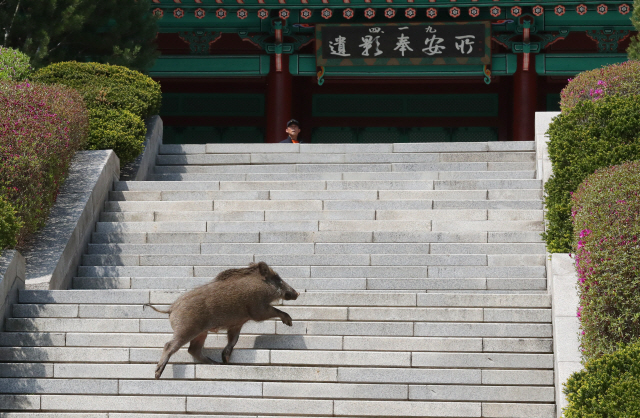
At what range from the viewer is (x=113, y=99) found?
1188 cm

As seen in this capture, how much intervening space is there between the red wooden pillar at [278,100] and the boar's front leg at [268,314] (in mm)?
9795

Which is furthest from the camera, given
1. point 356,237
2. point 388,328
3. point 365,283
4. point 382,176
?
point 382,176

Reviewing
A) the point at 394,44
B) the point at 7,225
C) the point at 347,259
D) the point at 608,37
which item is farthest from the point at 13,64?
the point at 608,37

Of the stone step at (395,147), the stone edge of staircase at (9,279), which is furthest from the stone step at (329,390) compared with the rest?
the stone step at (395,147)

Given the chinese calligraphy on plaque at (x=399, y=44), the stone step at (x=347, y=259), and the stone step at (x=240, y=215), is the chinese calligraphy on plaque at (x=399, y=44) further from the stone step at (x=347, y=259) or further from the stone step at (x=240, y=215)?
the stone step at (x=347, y=259)

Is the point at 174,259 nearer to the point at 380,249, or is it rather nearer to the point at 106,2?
the point at 380,249

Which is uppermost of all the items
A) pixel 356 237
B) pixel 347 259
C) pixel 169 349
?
pixel 356 237

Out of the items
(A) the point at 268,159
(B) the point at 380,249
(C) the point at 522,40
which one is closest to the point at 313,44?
(C) the point at 522,40

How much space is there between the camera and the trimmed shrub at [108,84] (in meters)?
11.9

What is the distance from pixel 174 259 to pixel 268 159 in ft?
10.1

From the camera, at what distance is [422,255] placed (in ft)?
28.9

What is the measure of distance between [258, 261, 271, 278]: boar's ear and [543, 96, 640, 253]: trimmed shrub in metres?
2.89

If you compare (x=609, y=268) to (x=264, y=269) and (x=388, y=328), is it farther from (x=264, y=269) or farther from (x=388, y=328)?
(x=264, y=269)

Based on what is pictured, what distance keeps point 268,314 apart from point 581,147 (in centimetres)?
401
